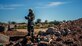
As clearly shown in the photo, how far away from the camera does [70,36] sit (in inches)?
429

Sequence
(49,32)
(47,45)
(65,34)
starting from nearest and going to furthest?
(47,45) → (65,34) → (49,32)

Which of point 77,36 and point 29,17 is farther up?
point 29,17

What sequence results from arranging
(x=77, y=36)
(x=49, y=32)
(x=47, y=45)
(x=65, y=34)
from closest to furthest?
(x=47, y=45) < (x=77, y=36) < (x=65, y=34) < (x=49, y=32)

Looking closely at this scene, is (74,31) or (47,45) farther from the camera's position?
(74,31)

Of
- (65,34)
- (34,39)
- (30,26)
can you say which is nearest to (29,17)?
(30,26)

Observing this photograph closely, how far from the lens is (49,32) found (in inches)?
487

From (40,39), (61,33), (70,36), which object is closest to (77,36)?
(70,36)

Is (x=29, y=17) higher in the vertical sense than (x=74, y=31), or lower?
higher

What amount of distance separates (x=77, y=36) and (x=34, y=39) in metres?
2.33

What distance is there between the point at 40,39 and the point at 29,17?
145 cm

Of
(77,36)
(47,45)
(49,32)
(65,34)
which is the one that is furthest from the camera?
(49,32)

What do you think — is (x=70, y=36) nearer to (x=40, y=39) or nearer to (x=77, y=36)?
(x=77, y=36)

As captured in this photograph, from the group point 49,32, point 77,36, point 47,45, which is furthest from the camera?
point 49,32

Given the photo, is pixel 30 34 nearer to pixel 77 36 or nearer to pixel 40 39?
pixel 40 39
